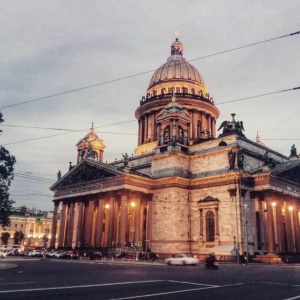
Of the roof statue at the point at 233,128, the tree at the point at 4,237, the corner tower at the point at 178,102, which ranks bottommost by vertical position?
the tree at the point at 4,237

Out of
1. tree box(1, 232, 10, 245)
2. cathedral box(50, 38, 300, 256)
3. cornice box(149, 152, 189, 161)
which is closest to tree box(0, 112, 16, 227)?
cathedral box(50, 38, 300, 256)

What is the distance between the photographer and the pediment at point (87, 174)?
5394cm

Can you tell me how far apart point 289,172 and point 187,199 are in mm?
15660

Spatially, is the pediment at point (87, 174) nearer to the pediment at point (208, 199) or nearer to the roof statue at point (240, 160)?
the pediment at point (208, 199)

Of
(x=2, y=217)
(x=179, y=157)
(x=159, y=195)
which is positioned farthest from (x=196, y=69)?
(x=2, y=217)

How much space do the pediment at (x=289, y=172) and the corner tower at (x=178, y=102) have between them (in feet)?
61.5

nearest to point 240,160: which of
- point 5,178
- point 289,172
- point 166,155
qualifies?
point 289,172

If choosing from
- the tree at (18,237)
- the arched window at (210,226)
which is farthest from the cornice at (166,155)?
the tree at (18,237)

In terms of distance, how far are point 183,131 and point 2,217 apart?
33.1 meters

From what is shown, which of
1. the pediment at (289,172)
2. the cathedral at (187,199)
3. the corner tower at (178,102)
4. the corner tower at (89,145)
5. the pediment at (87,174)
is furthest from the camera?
the corner tower at (89,145)

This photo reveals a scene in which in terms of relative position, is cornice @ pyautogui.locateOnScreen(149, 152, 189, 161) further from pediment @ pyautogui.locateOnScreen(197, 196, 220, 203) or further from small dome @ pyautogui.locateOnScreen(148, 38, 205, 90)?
small dome @ pyautogui.locateOnScreen(148, 38, 205, 90)

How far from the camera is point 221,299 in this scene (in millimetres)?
11844

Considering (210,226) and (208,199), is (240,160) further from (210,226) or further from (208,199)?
(210,226)

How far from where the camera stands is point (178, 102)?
69125mm
